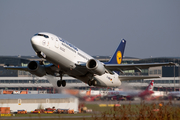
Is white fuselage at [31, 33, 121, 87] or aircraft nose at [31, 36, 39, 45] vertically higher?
aircraft nose at [31, 36, 39, 45]

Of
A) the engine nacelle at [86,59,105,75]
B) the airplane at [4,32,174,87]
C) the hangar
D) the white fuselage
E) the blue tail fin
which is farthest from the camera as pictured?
the hangar

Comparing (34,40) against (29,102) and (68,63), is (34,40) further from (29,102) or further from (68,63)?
(29,102)

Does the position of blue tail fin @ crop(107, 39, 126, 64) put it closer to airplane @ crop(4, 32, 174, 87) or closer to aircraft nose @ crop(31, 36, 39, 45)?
airplane @ crop(4, 32, 174, 87)

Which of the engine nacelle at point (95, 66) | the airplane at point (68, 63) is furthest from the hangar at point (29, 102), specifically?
the engine nacelle at point (95, 66)

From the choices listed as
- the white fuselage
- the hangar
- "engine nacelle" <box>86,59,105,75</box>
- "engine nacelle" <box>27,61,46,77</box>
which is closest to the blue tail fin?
the white fuselage

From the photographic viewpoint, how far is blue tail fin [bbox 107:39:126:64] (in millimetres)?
39162

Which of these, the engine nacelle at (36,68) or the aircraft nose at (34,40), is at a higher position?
the aircraft nose at (34,40)

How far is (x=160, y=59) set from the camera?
408ft

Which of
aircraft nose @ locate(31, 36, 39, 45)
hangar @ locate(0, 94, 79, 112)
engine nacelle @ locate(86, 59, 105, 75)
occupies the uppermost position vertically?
aircraft nose @ locate(31, 36, 39, 45)

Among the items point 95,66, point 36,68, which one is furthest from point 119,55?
point 36,68

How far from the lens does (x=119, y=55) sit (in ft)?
133

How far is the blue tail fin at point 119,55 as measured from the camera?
128 feet

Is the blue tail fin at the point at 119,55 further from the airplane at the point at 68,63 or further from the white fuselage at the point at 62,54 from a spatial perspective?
the white fuselage at the point at 62,54

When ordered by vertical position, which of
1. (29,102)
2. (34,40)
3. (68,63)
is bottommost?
(29,102)
